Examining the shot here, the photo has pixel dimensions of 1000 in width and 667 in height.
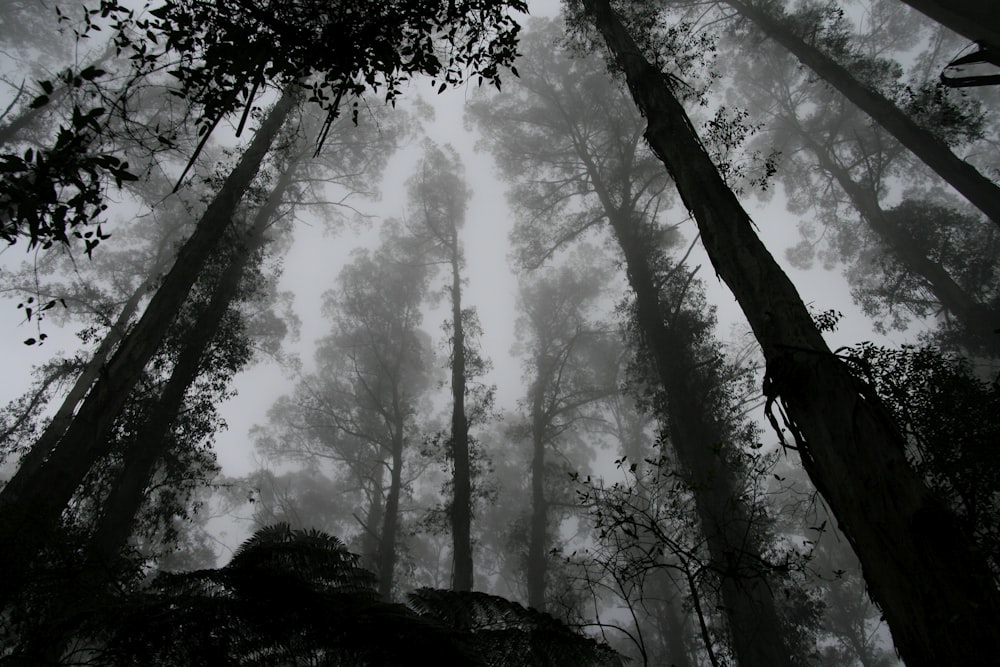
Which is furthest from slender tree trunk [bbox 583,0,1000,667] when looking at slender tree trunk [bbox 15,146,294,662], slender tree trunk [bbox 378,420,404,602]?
slender tree trunk [bbox 378,420,404,602]

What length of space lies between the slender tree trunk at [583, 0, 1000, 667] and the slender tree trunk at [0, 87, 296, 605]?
4.35 meters

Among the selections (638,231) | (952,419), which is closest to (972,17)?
(952,419)

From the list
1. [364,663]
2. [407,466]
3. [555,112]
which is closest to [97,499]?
[364,663]

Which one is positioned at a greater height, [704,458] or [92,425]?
[704,458]

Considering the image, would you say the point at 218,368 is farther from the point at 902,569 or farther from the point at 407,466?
the point at 407,466

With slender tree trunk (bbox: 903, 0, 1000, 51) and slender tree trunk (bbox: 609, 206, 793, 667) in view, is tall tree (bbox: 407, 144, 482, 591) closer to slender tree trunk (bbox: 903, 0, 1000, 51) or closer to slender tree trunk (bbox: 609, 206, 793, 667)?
slender tree trunk (bbox: 609, 206, 793, 667)

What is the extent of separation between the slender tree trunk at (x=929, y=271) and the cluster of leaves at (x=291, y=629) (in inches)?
468

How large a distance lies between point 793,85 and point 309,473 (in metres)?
32.6

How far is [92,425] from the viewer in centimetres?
539

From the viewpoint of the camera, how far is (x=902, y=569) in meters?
1.65

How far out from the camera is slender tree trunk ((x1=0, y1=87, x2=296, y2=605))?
3.67 m

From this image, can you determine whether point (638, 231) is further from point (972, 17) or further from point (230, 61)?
→ point (230, 61)

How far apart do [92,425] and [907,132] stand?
45.7 ft

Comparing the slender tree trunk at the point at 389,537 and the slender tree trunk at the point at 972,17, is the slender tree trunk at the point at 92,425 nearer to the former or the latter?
the slender tree trunk at the point at 389,537
